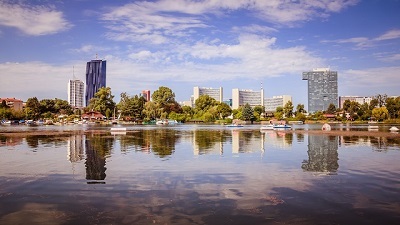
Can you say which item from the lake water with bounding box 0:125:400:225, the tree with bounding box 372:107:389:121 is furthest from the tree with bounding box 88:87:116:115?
the lake water with bounding box 0:125:400:225

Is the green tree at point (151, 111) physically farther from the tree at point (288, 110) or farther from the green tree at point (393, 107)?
the green tree at point (393, 107)

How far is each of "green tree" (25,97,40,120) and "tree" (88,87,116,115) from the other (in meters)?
30.0

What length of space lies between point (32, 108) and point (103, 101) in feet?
128

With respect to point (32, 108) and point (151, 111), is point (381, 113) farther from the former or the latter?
point (32, 108)

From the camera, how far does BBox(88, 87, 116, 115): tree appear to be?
15400 centimetres

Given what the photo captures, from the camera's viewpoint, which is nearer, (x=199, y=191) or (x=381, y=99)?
(x=199, y=191)

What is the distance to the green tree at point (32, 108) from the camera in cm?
16243

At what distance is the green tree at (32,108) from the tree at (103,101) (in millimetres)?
30033

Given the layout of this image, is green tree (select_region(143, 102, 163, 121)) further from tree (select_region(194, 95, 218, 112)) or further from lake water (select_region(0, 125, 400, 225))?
lake water (select_region(0, 125, 400, 225))

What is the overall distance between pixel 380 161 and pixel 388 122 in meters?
121

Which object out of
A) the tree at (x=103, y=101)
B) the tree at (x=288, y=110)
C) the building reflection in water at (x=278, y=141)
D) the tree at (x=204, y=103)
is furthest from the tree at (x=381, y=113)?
the tree at (x=103, y=101)

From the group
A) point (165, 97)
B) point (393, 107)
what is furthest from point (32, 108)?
point (393, 107)

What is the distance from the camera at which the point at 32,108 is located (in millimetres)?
165125

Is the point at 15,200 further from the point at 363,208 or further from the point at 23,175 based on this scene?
the point at 363,208
